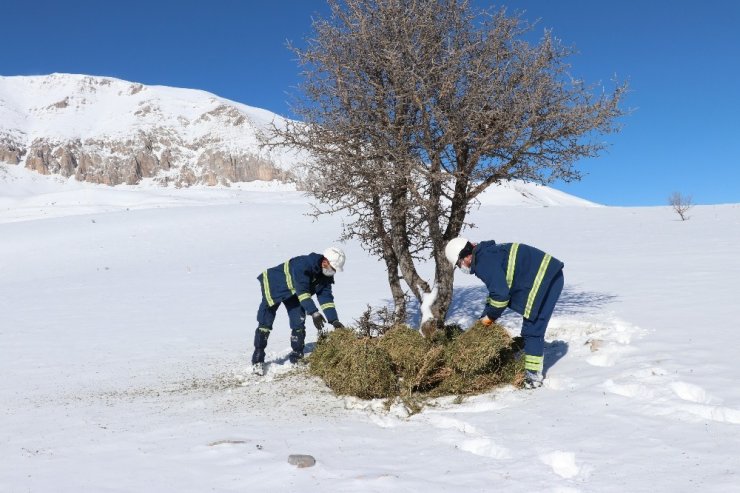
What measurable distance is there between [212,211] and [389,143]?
3204 centimetres

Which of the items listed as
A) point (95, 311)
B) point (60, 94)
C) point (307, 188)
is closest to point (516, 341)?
point (307, 188)

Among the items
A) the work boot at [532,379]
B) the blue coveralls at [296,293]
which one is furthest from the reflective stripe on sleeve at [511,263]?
the blue coveralls at [296,293]

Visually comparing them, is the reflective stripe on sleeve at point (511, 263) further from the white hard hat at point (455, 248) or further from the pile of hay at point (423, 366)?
the pile of hay at point (423, 366)

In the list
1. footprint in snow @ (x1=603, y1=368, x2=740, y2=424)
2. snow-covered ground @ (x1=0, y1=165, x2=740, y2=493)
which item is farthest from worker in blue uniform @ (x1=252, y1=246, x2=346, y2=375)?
footprint in snow @ (x1=603, y1=368, x2=740, y2=424)

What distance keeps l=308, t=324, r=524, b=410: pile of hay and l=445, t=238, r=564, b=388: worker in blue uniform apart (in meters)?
0.24

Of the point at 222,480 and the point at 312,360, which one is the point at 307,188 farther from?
the point at 222,480

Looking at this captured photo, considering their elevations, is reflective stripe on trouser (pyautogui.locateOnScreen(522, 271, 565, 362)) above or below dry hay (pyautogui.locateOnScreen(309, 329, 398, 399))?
above

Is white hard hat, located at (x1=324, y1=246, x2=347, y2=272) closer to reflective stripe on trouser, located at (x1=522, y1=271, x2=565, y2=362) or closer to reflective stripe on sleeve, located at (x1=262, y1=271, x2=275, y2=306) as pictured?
reflective stripe on sleeve, located at (x1=262, y1=271, x2=275, y2=306)

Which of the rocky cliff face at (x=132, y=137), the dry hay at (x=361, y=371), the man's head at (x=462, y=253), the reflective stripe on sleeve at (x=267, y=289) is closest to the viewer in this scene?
the dry hay at (x=361, y=371)

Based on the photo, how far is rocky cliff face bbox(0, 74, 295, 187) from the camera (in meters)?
148

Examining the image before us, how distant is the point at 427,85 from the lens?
8164 millimetres

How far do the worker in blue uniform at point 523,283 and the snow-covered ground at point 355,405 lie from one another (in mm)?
497

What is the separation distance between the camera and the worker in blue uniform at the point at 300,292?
8.01 m

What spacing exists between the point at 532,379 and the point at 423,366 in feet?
4.23
